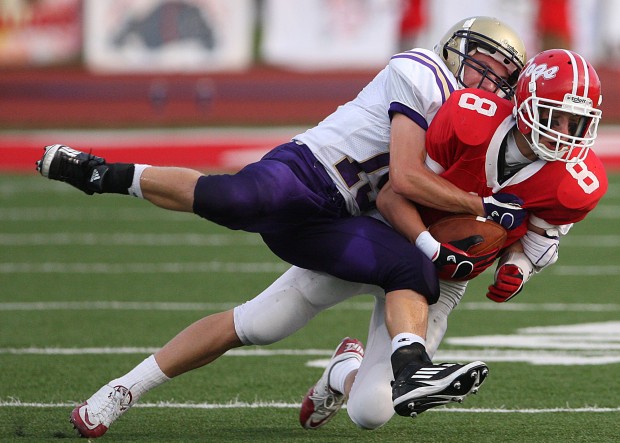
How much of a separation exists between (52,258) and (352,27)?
8378mm

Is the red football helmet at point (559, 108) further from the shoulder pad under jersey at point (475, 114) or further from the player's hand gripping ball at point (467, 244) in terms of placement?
the player's hand gripping ball at point (467, 244)

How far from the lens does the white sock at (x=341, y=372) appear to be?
3820mm

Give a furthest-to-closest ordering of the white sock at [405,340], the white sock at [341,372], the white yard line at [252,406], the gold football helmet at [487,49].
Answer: the white yard line at [252,406] < the white sock at [341,372] < the gold football helmet at [487,49] < the white sock at [405,340]

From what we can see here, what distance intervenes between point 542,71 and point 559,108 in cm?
14

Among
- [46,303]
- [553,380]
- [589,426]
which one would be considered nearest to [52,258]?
[46,303]

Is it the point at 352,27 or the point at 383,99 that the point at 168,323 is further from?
the point at 352,27

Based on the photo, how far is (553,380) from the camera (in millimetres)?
4457

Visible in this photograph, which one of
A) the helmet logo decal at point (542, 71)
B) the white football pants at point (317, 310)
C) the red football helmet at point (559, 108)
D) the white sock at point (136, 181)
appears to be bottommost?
the white football pants at point (317, 310)

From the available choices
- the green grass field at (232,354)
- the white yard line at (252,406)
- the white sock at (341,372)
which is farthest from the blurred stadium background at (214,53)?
the white sock at (341,372)

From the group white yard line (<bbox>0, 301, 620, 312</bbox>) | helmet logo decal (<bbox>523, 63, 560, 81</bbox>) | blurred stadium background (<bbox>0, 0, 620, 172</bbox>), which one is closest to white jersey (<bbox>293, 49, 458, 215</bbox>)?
helmet logo decal (<bbox>523, 63, 560, 81</bbox>)

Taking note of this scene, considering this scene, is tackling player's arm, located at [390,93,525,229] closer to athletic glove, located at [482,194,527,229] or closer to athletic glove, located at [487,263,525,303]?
athletic glove, located at [482,194,527,229]

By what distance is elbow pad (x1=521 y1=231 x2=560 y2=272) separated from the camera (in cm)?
358

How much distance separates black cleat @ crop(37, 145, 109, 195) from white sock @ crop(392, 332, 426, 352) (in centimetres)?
94

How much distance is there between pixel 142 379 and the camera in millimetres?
3678
